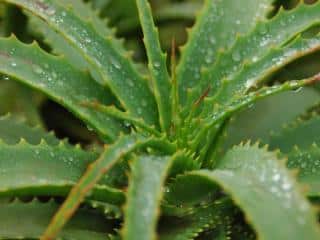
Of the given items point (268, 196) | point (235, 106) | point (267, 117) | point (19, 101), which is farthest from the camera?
point (19, 101)

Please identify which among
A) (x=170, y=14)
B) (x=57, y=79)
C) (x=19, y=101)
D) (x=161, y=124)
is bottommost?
(x=161, y=124)

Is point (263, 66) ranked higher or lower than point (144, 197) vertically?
higher

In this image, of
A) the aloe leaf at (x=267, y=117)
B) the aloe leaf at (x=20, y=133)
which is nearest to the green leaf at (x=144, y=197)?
the aloe leaf at (x=20, y=133)

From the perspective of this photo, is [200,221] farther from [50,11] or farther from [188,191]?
[50,11]

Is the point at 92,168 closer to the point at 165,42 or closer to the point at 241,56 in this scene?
the point at 241,56

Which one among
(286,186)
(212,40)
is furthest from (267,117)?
(286,186)

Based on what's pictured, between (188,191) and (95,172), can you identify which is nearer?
(95,172)

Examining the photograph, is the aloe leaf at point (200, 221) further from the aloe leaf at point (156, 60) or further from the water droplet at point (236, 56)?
the water droplet at point (236, 56)
